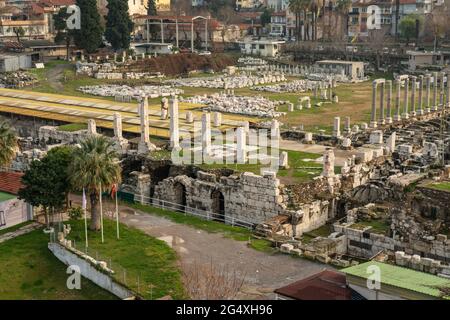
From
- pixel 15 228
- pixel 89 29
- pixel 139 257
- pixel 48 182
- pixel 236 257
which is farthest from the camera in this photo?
pixel 89 29

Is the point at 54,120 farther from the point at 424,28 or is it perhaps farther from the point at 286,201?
the point at 424,28

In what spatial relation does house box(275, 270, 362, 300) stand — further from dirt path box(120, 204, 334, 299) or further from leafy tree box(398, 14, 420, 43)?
leafy tree box(398, 14, 420, 43)

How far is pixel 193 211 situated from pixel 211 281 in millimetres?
15475

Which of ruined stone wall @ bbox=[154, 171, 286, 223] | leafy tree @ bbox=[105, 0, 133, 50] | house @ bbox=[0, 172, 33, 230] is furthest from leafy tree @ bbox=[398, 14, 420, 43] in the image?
house @ bbox=[0, 172, 33, 230]

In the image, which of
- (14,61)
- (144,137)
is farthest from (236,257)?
(14,61)

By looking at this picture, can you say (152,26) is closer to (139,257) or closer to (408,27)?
(408,27)

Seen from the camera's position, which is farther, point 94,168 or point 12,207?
point 12,207

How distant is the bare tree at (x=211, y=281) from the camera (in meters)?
25.7

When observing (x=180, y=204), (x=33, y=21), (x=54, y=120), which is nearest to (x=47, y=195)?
(x=180, y=204)

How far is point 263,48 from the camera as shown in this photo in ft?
438

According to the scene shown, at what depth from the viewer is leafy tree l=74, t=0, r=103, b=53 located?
101 m

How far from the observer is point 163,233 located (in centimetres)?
3553
